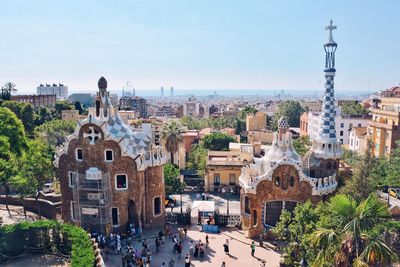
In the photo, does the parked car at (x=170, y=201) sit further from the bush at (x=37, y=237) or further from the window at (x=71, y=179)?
the bush at (x=37, y=237)

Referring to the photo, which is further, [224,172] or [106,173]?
[224,172]

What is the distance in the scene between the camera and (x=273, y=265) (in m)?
25.3

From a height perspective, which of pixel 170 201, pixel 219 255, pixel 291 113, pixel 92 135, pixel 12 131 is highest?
pixel 12 131

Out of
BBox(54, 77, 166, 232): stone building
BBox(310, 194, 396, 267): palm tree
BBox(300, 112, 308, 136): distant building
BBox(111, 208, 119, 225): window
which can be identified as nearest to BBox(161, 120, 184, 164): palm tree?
BBox(54, 77, 166, 232): stone building

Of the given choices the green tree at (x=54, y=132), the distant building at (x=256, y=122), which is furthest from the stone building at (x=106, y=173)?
the distant building at (x=256, y=122)

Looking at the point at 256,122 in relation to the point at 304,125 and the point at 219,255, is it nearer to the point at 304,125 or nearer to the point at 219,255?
the point at 304,125

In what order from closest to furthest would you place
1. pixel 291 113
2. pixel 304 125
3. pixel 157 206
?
pixel 157 206
pixel 304 125
pixel 291 113

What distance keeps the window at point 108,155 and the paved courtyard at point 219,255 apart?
7.03 metres

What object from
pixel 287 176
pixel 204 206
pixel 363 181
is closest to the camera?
pixel 363 181

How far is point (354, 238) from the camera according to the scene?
50.4 ft

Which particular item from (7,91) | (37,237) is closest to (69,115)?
(7,91)

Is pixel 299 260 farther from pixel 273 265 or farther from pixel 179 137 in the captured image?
pixel 179 137

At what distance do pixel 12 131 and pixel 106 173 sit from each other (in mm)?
9032

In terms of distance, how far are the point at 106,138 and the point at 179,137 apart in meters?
20.2
